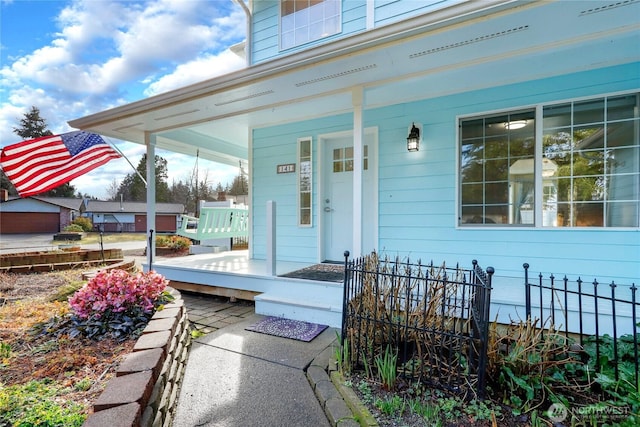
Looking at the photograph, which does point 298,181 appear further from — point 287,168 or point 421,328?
point 421,328

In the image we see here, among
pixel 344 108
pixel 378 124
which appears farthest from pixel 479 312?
pixel 344 108

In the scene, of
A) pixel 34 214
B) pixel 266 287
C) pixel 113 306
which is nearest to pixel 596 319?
pixel 266 287

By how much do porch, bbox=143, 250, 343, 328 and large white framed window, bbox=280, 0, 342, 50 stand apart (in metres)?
3.82

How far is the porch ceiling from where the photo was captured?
2.32 meters

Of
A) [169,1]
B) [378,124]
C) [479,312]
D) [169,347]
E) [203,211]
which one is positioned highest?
[169,1]

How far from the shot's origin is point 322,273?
400cm

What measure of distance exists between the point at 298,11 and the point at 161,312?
16.9ft

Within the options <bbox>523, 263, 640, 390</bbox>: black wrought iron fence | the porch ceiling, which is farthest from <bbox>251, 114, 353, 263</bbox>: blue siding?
<bbox>523, 263, 640, 390</bbox>: black wrought iron fence

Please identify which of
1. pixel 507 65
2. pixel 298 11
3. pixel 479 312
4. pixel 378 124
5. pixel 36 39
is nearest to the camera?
pixel 479 312

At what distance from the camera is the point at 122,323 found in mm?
2336

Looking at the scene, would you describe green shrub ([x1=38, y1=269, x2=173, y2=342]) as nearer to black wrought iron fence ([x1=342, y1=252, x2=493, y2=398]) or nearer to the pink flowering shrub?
the pink flowering shrub

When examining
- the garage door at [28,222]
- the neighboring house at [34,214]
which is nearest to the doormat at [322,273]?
the neighboring house at [34,214]

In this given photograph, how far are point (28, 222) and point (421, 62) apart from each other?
34092 mm

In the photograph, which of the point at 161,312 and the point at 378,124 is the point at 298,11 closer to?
the point at 378,124
